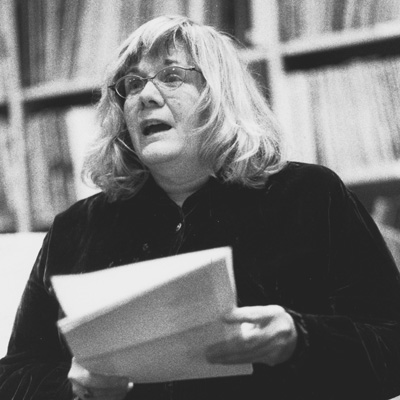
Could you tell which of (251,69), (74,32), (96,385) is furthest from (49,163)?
(96,385)

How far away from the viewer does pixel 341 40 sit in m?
1.99

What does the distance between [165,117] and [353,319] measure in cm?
56

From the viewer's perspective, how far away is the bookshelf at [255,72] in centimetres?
196

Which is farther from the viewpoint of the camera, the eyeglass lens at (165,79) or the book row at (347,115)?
the book row at (347,115)

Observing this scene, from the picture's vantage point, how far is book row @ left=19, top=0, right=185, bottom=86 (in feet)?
7.33

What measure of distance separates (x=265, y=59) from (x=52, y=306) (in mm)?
1015

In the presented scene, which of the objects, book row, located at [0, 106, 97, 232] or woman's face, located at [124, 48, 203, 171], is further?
book row, located at [0, 106, 97, 232]

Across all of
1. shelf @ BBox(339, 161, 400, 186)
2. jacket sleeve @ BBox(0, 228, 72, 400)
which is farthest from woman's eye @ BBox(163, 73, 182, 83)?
shelf @ BBox(339, 161, 400, 186)

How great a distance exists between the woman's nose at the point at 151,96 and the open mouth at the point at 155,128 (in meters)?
0.04

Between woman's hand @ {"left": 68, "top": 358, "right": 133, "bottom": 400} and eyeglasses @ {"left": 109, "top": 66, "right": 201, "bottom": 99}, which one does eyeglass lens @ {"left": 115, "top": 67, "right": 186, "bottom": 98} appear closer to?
eyeglasses @ {"left": 109, "top": 66, "right": 201, "bottom": 99}

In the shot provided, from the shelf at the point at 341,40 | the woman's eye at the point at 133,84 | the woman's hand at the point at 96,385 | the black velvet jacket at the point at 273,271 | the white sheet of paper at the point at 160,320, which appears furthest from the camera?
the shelf at the point at 341,40

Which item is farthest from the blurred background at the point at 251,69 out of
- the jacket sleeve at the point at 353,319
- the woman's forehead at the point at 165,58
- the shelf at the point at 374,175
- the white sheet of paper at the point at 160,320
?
the white sheet of paper at the point at 160,320

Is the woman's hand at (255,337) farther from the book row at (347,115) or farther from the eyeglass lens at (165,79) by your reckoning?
the book row at (347,115)

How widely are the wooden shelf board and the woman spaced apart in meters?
0.66
